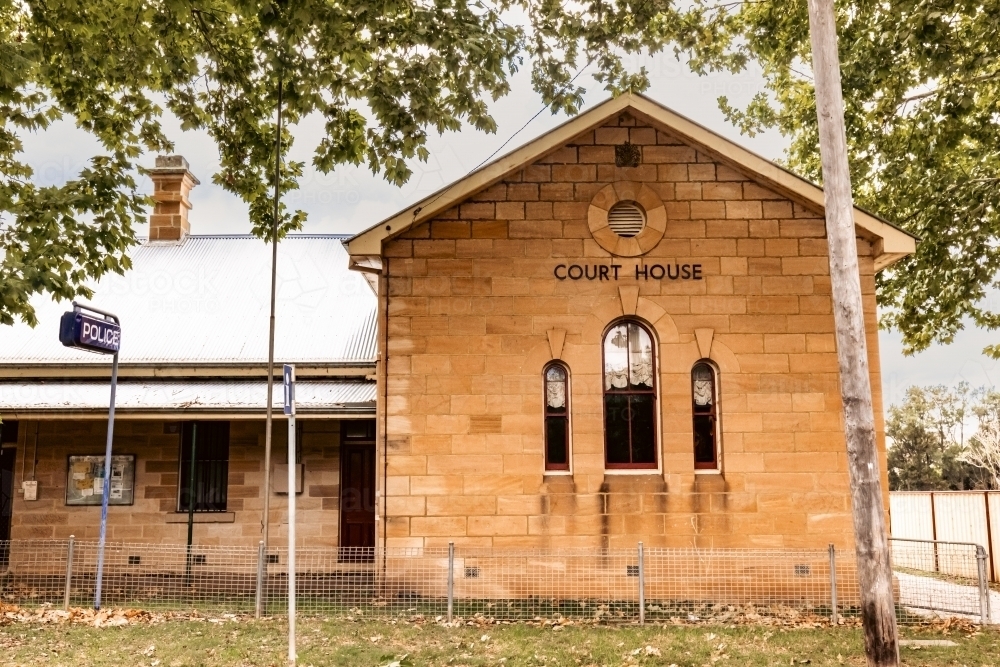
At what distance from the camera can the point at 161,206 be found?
70.5 ft

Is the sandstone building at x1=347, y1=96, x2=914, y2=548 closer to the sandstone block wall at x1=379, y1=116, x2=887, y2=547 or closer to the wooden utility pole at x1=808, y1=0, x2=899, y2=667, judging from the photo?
the sandstone block wall at x1=379, y1=116, x2=887, y2=547

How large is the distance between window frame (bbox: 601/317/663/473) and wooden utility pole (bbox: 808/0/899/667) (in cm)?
479

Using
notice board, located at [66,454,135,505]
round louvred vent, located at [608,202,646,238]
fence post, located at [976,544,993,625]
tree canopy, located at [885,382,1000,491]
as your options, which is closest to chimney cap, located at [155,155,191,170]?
notice board, located at [66,454,135,505]

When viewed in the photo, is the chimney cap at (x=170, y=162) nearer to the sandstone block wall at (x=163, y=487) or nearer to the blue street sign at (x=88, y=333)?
the sandstone block wall at (x=163, y=487)

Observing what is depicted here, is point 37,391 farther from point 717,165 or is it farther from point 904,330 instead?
point 904,330

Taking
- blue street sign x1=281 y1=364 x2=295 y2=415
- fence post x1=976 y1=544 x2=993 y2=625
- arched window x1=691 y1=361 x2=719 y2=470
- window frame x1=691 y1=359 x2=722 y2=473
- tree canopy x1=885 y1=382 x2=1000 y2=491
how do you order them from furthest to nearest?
tree canopy x1=885 y1=382 x2=1000 y2=491 < arched window x1=691 y1=361 x2=719 y2=470 < window frame x1=691 y1=359 x2=722 y2=473 < fence post x1=976 y1=544 x2=993 y2=625 < blue street sign x1=281 y1=364 x2=295 y2=415

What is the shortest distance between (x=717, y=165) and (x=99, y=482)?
11772 millimetres

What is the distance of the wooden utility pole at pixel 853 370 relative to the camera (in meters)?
8.30

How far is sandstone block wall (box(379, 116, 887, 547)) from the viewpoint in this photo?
42.8 feet

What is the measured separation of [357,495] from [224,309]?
4.98 meters

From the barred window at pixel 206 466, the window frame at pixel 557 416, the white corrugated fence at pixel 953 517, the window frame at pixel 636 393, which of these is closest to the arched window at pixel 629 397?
the window frame at pixel 636 393

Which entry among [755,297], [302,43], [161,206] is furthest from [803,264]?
[161,206]

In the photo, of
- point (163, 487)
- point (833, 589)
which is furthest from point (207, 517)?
point (833, 589)

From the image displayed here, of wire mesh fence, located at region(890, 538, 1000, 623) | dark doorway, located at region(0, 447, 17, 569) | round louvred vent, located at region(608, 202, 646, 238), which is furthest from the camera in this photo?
dark doorway, located at region(0, 447, 17, 569)
